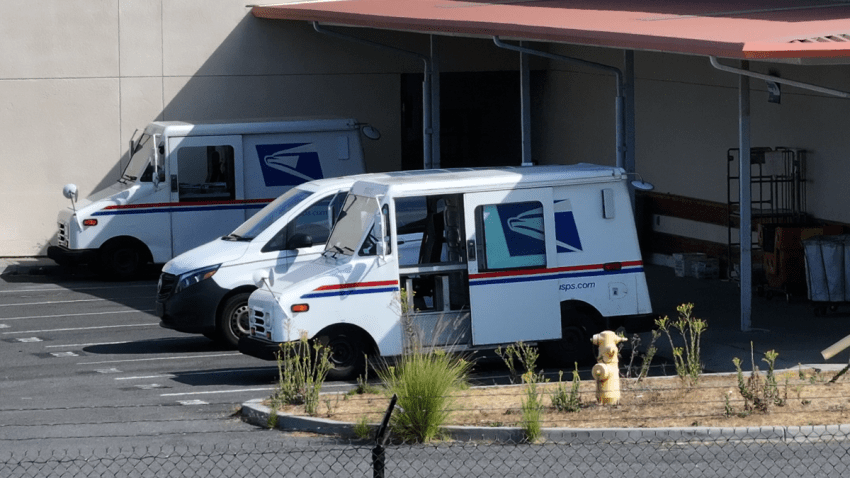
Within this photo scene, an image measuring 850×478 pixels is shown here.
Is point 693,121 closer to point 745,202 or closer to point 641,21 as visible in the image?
point 641,21

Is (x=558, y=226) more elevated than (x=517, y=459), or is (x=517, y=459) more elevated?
(x=558, y=226)

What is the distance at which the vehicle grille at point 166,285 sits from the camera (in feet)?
50.6

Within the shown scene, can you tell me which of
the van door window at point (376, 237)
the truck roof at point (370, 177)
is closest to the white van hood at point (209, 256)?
the truck roof at point (370, 177)

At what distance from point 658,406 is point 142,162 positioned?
1195 centimetres

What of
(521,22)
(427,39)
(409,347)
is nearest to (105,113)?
(427,39)

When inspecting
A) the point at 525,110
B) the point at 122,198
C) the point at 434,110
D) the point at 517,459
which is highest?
the point at 434,110

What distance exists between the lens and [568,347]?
1418 cm

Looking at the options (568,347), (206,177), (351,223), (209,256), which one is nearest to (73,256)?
(206,177)

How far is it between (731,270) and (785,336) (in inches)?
187

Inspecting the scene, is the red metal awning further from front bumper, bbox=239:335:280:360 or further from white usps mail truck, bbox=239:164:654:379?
front bumper, bbox=239:335:280:360

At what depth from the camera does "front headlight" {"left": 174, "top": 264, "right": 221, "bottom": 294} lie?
1524 centimetres

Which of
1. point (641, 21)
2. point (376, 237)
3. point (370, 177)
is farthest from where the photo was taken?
point (641, 21)

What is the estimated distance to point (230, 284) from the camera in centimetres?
1526

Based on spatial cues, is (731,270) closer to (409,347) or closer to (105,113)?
(409,347)
